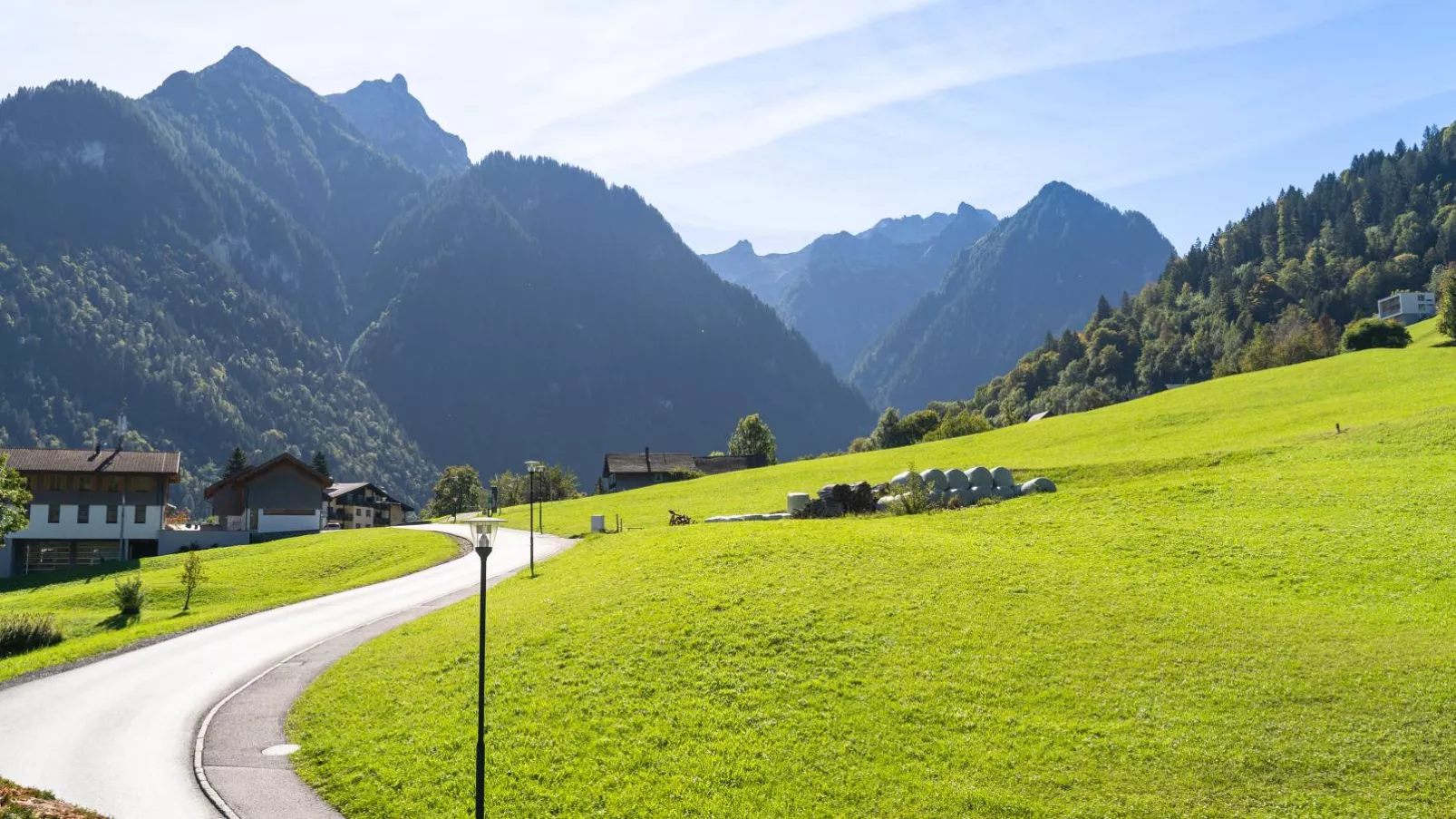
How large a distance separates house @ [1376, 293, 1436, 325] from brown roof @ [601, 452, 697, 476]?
13756 cm

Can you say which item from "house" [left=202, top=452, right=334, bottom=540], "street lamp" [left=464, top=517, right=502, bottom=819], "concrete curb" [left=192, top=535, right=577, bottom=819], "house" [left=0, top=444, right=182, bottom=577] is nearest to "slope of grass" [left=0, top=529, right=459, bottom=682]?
"concrete curb" [left=192, top=535, right=577, bottom=819]

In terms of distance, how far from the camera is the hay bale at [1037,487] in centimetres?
4825

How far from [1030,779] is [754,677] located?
24.0 ft

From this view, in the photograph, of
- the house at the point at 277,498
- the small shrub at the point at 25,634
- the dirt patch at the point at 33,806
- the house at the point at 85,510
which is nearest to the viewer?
the dirt patch at the point at 33,806

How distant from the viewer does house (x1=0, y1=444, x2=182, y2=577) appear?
86688 mm

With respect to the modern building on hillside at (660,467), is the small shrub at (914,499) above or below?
below

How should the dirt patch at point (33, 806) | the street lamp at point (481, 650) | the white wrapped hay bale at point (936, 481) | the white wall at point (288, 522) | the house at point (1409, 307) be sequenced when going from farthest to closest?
the house at point (1409, 307) → the white wall at point (288, 522) → the white wrapped hay bale at point (936, 481) → the street lamp at point (481, 650) → the dirt patch at point (33, 806)

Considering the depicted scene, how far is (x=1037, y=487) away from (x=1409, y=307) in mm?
166437

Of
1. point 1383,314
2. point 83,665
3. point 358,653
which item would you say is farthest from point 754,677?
point 1383,314

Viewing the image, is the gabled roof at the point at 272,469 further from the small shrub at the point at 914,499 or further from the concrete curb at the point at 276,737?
the small shrub at the point at 914,499

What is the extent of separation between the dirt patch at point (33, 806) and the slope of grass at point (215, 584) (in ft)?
48.6

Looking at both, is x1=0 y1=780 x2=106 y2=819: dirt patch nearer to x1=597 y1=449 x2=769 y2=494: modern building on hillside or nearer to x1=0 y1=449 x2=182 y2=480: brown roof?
x1=0 y1=449 x2=182 y2=480: brown roof

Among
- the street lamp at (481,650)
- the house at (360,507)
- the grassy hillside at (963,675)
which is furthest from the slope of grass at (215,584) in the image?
the house at (360,507)

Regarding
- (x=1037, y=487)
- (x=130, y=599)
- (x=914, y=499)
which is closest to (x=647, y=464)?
(x=914, y=499)
